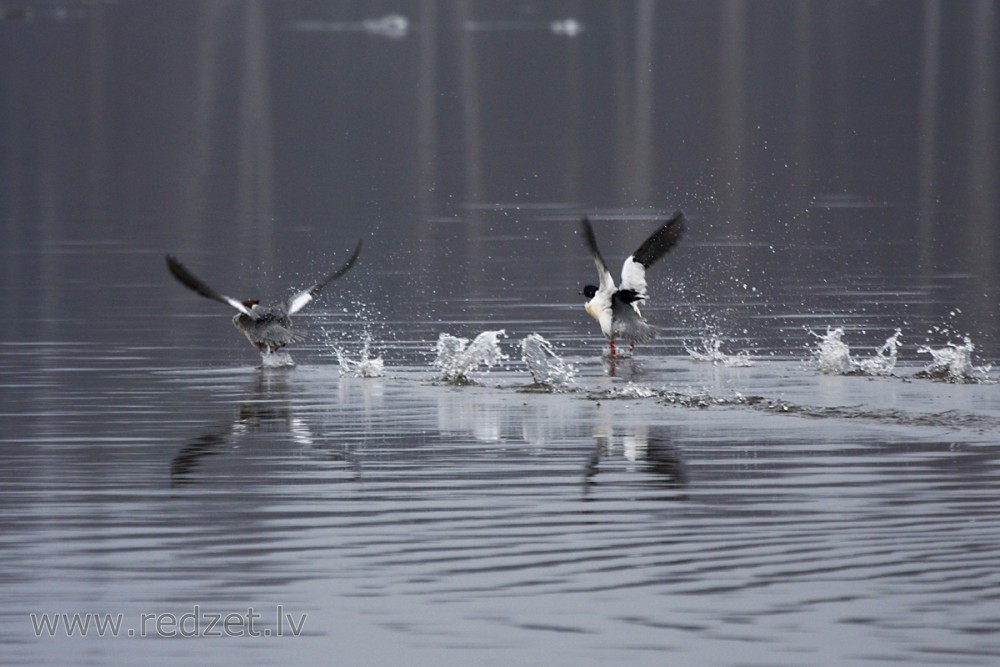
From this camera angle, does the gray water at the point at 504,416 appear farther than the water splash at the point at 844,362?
No

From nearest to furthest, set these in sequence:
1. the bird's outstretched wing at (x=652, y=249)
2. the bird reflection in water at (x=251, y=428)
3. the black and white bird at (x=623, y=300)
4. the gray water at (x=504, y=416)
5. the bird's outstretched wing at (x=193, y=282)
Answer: the gray water at (x=504, y=416) → the bird reflection in water at (x=251, y=428) → the bird's outstretched wing at (x=193, y=282) → the black and white bird at (x=623, y=300) → the bird's outstretched wing at (x=652, y=249)

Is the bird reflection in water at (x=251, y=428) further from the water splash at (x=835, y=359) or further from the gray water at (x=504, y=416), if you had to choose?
the water splash at (x=835, y=359)

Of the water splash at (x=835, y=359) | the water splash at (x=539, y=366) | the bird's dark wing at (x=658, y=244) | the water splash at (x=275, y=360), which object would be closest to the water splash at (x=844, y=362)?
the water splash at (x=835, y=359)

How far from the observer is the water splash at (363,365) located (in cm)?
2081

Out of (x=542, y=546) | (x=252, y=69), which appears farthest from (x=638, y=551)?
(x=252, y=69)

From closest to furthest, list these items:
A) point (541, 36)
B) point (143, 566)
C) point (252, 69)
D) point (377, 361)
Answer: point (143, 566), point (377, 361), point (252, 69), point (541, 36)

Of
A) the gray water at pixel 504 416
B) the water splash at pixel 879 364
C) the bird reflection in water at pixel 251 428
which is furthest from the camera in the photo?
the water splash at pixel 879 364

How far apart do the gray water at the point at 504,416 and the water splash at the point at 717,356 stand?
6 centimetres

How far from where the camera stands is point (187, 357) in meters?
22.5

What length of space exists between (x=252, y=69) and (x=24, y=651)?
9690 cm

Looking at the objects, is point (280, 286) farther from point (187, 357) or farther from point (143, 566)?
point (143, 566)

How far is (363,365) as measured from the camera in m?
20.8

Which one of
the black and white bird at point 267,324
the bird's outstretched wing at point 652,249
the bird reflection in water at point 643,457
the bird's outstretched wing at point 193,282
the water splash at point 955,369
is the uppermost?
the bird's outstretched wing at point 652,249

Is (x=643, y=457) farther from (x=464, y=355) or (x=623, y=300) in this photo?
(x=623, y=300)
